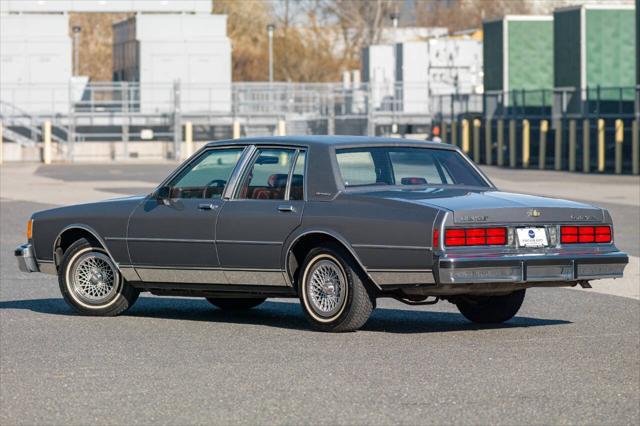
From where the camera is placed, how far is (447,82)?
6856 centimetres

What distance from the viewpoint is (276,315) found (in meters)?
12.8

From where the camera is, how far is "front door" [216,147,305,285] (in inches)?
456

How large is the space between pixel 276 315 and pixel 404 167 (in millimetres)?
1741

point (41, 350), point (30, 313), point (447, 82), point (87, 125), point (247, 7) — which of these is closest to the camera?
point (41, 350)

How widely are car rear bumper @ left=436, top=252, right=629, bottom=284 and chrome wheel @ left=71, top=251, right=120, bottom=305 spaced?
10.4 feet

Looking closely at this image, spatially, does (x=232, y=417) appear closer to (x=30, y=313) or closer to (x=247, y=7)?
(x=30, y=313)

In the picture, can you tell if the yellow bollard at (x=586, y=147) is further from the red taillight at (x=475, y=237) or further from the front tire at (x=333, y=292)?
the red taillight at (x=475, y=237)

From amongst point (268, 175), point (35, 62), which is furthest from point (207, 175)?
point (35, 62)

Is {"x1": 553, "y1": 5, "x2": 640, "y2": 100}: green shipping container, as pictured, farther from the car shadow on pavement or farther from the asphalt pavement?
the car shadow on pavement

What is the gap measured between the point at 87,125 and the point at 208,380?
54.6 metres

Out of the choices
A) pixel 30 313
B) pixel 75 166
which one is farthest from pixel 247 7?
pixel 30 313

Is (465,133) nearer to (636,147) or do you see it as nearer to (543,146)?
(543,146)

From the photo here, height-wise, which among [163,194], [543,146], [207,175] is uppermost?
[543,146]

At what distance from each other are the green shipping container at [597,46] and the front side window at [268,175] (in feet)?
138
